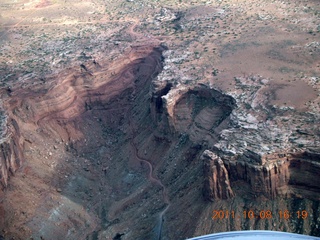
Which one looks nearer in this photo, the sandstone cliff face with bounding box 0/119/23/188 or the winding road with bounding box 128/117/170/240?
the winding road with bounding box 128/117/170/240

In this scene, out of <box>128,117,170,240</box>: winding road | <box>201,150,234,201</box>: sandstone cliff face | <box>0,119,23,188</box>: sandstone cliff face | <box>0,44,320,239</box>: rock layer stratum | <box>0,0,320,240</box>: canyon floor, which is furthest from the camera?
<box>0,119,23,188</box>: sandstone cliff face

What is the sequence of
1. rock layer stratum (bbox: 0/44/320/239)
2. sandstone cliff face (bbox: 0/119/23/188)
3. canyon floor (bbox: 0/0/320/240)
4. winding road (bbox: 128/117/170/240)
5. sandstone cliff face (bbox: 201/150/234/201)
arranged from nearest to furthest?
rock layer stratum (bbox: 0/44/320/239) → canyon floor (bbox: 0/0/320/240) → sandstone cliff face (bbox: 201/150/234/201) → winding road (bbox: 128/117/170/240) → sandstone cliff face (bbox: 0/119/23/188)

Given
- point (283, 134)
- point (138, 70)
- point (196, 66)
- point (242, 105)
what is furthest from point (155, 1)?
point (283, 134)

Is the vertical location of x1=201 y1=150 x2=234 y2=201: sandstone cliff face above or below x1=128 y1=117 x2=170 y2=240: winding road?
above

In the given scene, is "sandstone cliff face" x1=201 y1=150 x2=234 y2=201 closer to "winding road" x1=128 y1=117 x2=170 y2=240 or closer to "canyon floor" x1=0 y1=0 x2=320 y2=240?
"canyon floor" x1=0 y1=0 x2=320 y2=240

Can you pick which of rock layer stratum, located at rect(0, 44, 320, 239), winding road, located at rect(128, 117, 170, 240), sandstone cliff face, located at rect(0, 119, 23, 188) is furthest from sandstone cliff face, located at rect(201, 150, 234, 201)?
sandstone cliff face, located at rect(0, 119, 23, 188)

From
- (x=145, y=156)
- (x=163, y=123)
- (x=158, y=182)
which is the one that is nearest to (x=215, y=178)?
(x=158, y=182)

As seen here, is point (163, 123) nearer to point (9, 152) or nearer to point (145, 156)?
point (145, 156)
